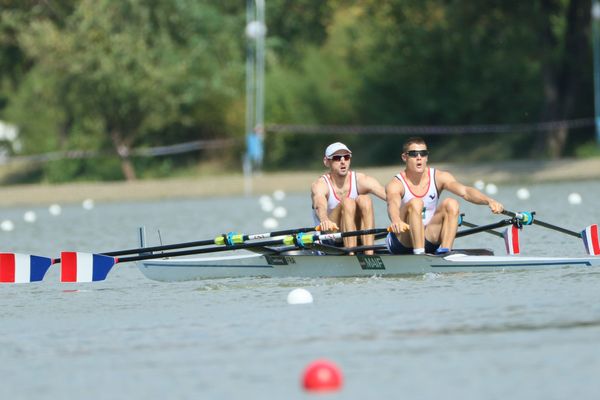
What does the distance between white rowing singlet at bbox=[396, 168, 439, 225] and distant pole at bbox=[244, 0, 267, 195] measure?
21738 millimetres

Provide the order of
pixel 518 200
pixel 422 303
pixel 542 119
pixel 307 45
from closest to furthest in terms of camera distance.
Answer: pixel 422 303 < pixel 518 200 < pixel 542 119 < pixel 307 45

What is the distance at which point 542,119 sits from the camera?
3609 centimetres

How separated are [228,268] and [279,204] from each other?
14167 millimetres

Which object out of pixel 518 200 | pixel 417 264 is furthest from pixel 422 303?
pixel 518 200

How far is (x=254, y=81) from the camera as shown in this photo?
4112 centimetres

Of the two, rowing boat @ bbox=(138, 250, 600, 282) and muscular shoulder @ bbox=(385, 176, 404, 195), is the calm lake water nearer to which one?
rowing boat @ bbox=(138, 250, 600, 282)

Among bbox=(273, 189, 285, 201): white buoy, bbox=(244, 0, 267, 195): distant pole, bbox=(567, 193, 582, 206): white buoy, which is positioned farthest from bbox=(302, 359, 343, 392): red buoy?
bbox=(244, 0, 267, 195): distant pole

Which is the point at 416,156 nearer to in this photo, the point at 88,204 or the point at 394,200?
the point at 394,200

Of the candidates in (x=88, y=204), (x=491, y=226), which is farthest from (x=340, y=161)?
(x=88, y=204)

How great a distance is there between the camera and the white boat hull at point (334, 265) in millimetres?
13180

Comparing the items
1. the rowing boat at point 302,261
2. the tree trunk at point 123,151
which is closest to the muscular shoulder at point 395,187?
the rowing boat at point 302,261

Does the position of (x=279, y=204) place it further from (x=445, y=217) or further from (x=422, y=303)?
(x=422, y=303)

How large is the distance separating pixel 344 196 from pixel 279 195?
711 inches

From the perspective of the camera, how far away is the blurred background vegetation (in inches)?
1419
